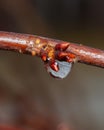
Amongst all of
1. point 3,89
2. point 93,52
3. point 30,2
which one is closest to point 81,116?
point 3,89

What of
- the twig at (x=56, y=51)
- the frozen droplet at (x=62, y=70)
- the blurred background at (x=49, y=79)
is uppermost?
the twig at (x=56, y=51)

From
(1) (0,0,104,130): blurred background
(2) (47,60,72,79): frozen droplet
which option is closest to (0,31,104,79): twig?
(2) (47,60,72,79): frozen droplet

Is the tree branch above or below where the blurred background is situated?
above

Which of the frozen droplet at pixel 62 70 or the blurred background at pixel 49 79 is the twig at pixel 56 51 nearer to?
the frozen droplet at pixel 62 70

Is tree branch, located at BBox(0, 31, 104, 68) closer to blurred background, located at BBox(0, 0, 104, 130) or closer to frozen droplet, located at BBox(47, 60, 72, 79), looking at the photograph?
frozen droplet, located at BBox(47, 60, 72, 79)

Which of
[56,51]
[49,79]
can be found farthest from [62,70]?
[49,79]

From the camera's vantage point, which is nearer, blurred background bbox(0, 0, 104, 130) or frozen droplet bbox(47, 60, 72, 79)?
frozen droplet bbox(47, 60, 72, 79)

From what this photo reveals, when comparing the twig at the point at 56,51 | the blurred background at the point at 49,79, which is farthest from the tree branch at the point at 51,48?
the blurred background at the point at 49,79

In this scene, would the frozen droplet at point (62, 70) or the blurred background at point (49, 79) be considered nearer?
the frozen droplet at point (62, 70)

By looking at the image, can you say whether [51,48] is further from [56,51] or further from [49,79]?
[49,79]
